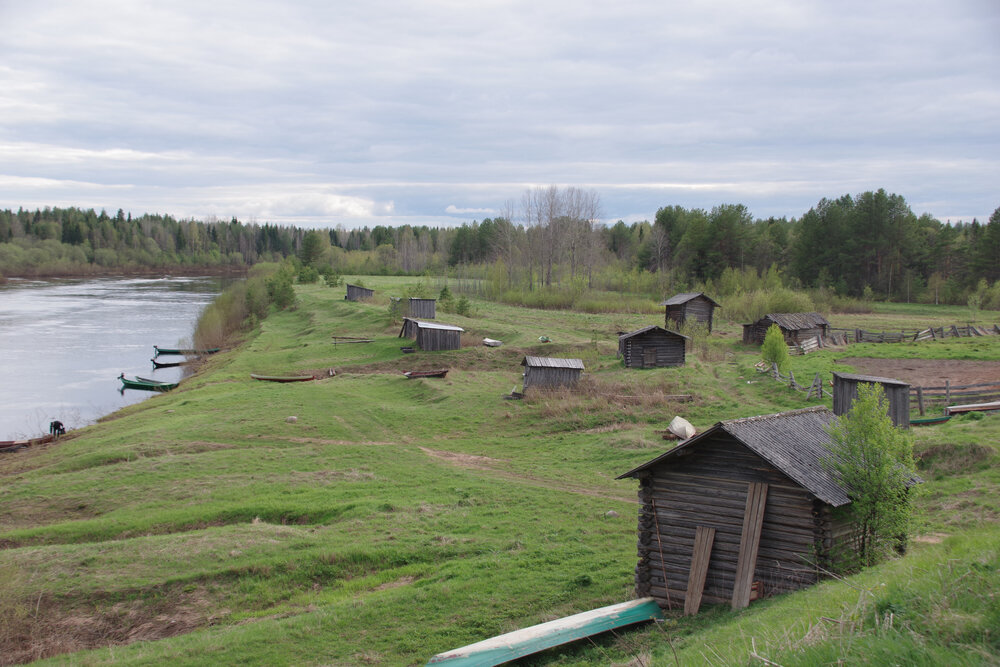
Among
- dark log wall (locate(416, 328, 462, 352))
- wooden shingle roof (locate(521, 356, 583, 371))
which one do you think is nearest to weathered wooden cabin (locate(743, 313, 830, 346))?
wooden shingle roof (locate(521, 356, 583, 371))

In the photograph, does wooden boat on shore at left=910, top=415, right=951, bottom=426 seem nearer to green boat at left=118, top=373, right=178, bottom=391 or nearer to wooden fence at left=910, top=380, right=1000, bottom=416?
wooden fence at left=910, top=380, right=1000, bottom=416

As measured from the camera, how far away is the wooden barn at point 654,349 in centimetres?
4109

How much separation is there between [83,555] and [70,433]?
19383 millimetres

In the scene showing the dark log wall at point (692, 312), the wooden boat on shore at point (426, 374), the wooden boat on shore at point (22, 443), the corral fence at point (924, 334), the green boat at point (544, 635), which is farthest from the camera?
the dark log wall at point (692, 312)

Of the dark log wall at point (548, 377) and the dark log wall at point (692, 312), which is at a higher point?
the dark log wall at point (692, 312)

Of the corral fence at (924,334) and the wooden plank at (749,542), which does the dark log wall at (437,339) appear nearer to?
the corral fence at (924,334)

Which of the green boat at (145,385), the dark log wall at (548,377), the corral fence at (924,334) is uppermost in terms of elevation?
the corral fence at (924,334)

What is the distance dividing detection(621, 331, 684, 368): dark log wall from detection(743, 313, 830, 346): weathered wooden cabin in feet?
47.0

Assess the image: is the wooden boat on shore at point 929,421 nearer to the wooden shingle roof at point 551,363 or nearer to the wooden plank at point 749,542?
the wooden shingle roof at point 551,363

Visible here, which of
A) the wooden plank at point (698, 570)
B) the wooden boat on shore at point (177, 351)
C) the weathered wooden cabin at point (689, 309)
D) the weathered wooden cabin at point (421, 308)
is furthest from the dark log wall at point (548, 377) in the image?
the wooden boat on shore at point (177, 351)

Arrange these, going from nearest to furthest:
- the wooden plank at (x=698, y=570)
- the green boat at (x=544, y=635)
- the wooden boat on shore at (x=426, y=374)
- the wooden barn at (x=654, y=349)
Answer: the green boat at (x=544, y=635), the wooden plank at (x=698, y=570), the wooden barn at (x=654, y=349), the wooden boat on shore at (x=426, y=374)

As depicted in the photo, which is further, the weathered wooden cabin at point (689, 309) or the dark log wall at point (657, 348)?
the weathered wooden cabin at point (689, 309)

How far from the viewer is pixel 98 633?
14.9 m

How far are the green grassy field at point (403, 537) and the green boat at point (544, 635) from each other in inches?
12.7
